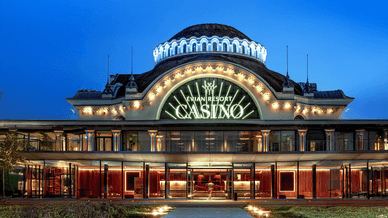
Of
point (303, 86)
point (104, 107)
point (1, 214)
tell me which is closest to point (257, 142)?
point (303, 86)

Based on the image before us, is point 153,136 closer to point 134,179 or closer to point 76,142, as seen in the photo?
point 134,179

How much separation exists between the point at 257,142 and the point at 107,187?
17.1 metres

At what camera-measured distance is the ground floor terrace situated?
4562 centimetres

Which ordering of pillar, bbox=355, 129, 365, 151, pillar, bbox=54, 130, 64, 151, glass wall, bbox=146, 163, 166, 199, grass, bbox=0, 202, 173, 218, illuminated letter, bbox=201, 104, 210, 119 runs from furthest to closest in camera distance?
illuminated letter, bbox=201, 104, 210, 119 → pillar, bbox=355, 129, 365, 151 → pillar, bbox=54, 130, 64, 151 → glass wall, bbox=146, 163, 166, 199 → grass, bbox=0, 202, 173, 218

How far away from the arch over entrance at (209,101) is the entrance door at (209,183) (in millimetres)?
10585

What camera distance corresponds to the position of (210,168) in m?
46.7

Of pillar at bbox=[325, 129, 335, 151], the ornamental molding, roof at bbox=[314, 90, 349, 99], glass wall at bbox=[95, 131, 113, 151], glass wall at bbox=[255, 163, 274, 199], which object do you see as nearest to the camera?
glass wall at bbox=[255, 163, 274, 199]

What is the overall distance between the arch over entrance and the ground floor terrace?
31.5ft

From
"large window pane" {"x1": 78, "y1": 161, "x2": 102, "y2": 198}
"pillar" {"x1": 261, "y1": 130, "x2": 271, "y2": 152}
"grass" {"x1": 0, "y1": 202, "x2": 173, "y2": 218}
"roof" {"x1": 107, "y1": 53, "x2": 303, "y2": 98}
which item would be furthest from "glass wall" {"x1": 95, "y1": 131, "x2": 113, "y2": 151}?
"grass" {"x1": 0, "y1": 202, "x2": 173, "y2": 218}

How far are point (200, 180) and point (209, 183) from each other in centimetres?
98

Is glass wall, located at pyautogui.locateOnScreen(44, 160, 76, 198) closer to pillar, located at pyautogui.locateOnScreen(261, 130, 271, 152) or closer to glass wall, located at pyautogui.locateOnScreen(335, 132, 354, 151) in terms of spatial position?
pillar, located at pyautogui.locateOnScreen(261, 130, 271, 152)

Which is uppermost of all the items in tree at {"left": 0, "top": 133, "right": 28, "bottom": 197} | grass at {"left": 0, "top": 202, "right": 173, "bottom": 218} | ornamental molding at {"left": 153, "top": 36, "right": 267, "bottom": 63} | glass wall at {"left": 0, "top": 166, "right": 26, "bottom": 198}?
ornamental molding at {"left": 153, "top": 36, "right": 267, "bottom": 63}

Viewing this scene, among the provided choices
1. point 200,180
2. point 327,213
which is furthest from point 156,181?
point 327,213

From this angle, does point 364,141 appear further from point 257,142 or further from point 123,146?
point 123,146
